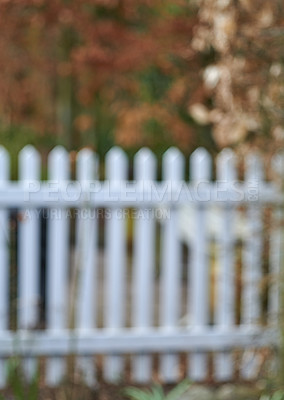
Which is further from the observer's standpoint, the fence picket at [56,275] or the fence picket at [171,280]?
the fence picket at [171,280]

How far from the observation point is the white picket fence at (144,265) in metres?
4.81

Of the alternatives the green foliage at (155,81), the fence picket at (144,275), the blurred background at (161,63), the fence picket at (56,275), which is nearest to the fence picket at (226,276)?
the blurred background at (161,63)

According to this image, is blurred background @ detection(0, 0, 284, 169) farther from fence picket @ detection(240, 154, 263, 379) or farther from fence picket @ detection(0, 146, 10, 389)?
fence picket @ detection(0, 146, 10, 389)

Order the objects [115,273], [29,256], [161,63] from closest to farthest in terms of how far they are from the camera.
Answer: [29,256], [115,273], [161,63]

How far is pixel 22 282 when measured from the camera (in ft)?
16.1

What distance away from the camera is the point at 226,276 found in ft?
16.5

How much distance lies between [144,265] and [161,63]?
1.85m

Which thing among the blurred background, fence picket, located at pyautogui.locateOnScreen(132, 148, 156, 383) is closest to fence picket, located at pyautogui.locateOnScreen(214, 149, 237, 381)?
the blurred background

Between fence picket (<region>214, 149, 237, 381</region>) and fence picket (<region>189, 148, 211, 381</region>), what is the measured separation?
0.28 ft

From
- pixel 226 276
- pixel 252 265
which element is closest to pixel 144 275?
pixel 226 276

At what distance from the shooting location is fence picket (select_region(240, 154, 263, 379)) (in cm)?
495

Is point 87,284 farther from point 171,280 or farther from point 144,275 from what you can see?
point 171,280

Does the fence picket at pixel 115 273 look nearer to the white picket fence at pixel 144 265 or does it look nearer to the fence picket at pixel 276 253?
the white picket fence at pixel 144 265

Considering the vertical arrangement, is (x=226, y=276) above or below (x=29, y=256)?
below
